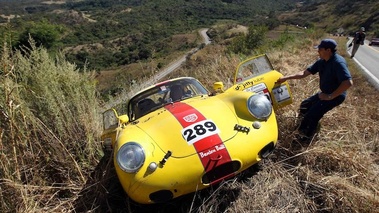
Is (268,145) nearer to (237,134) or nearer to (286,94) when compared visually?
(237,134)

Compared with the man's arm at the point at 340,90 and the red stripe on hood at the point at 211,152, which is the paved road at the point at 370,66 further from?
the red stripe on hood at the point at 211,152

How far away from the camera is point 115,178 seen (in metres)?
4.21

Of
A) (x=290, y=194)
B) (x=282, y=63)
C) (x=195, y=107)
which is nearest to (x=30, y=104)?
(x=195, y=107)

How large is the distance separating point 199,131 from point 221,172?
51cm

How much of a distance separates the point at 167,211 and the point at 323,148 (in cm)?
217

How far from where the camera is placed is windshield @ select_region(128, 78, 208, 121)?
5059mm

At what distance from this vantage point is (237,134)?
142 inches

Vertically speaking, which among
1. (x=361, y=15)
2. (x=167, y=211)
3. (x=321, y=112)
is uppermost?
(x=321, y=112)

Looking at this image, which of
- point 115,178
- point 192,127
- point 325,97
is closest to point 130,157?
point 192,127

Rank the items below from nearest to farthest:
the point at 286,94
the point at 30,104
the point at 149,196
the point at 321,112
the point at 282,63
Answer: the point at 149,196 < the point at 30,104 < the point at 321,112 < the point at 286,94 < the point at 282,63

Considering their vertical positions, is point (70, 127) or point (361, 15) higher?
point (70, 127)

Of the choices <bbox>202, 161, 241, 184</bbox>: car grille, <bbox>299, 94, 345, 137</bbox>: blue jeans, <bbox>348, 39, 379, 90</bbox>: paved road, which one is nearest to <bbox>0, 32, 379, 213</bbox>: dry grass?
<bbox>299, 94, 345, 137</bbox>: blue jeans

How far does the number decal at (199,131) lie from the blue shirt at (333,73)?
6.65ft

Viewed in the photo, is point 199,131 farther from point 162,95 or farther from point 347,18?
point 347,18
